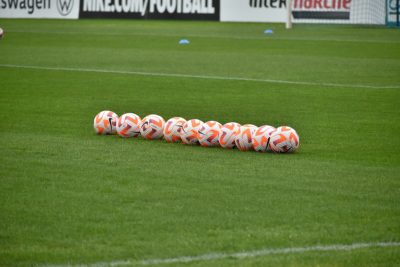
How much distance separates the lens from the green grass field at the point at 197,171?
7117mm

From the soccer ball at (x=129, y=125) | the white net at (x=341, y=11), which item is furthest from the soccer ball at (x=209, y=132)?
the white net at (x=341, y=11)

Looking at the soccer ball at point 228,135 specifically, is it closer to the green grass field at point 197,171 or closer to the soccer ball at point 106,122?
the green grass field at point 197,171

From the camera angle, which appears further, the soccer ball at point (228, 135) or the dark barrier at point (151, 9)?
the dark barrier at point (151, 9)

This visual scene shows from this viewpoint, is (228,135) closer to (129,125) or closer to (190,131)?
(190,131)

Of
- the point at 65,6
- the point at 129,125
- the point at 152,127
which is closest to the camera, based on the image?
the point at 152,127

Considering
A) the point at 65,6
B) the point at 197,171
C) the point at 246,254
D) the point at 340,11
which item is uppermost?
the point at 340,11

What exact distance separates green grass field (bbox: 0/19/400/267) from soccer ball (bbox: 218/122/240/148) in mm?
123

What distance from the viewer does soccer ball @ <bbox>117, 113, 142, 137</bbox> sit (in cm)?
1241

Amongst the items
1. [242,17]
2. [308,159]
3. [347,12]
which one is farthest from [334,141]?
[242,17]

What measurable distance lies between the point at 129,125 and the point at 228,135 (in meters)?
1.46

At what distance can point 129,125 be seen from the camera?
40.7 feet

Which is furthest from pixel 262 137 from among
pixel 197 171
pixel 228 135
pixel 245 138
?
pixel 197 171

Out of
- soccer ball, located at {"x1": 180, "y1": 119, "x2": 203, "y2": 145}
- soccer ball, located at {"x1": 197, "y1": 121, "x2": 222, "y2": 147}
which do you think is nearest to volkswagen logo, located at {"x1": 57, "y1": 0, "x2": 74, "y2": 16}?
soccer ball, located at {"x1": 180, "y1": 119, "x2": 203, "y2": 145}

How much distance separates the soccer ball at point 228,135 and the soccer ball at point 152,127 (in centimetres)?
96
